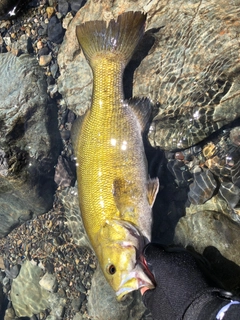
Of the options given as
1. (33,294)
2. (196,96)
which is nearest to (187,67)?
(196,96)

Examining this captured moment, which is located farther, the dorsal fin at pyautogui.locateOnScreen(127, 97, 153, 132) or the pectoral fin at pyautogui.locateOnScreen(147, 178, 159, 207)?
the dorsal fin at pyautogui.locateOnScreen(127, 97, 153, 132)

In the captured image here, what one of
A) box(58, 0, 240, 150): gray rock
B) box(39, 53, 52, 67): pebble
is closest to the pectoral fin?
box(58, 0, 240, 150): gray rock

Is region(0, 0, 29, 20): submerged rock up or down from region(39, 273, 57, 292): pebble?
up

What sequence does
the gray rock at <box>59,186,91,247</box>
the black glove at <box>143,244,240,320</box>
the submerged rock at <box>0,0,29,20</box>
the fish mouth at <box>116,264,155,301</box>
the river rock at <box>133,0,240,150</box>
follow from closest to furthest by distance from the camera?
1. the black glove at <box>143,244,240,320</box>
2. the fish mouth at <box>116,264,155,301</box>
3. the river rock at <box>133,0,240,150</box>
4. the gray rock at <box>59,186,91,247</box>
5. the submerged rock at <box>0,0,29,20</box>

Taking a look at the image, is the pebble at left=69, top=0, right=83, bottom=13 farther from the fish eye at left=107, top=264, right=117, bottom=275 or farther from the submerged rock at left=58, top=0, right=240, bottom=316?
the fish eye at left=107, top=264, right=117, bottom=275

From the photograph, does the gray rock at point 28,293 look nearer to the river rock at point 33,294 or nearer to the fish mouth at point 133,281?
the river rock at point 33,294

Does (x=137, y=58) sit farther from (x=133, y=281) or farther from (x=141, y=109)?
(x=133, y=281)
